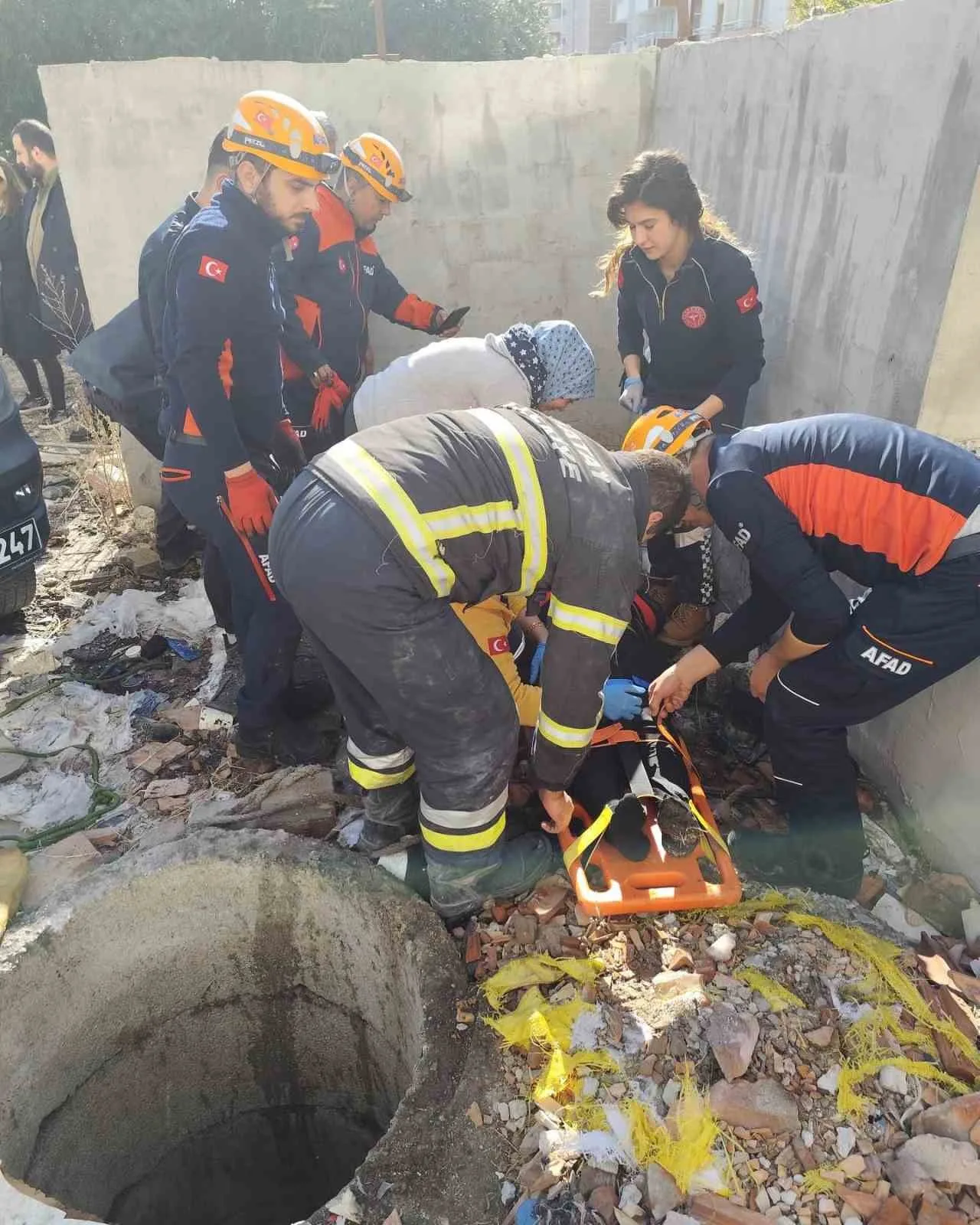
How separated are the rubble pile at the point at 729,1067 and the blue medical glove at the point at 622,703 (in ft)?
2.08

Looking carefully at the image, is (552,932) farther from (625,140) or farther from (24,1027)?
(625,140)

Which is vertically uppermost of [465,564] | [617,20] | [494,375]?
[617,20]

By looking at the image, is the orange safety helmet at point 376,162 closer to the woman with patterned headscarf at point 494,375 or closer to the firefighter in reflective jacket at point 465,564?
the woman with patterned headscarf at point 494,375

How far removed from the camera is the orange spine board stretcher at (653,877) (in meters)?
2.27

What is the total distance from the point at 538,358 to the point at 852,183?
1.34 meters

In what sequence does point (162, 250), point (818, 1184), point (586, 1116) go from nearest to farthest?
point (818, 1184) < point (586, 1116) < point (162, 250)

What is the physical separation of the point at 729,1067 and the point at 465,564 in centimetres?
→ 126

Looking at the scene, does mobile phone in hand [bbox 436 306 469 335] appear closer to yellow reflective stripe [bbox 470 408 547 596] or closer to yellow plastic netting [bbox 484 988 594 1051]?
yellow reflective stripe [bbox 470 408 547 596]

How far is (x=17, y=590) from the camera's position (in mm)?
3828

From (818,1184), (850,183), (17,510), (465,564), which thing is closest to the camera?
(818,1184)

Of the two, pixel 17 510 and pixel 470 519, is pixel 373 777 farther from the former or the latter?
pixel 17 510

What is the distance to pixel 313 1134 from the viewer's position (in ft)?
10.3

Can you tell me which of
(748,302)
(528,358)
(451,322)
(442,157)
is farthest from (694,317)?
(442,157)

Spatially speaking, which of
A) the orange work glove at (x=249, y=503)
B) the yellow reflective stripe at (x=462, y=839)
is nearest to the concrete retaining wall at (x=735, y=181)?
the yellow reflective stripe at (x=462, y=839)
